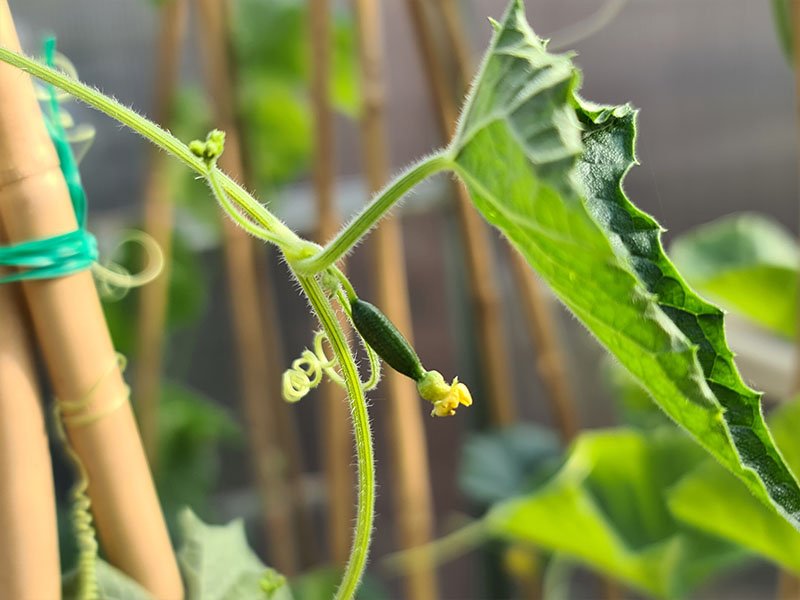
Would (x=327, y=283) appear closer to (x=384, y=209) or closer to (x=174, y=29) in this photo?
(x=384, y=209)

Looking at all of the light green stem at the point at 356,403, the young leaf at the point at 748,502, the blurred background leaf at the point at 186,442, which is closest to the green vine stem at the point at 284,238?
the light green stem at the point at 356,403

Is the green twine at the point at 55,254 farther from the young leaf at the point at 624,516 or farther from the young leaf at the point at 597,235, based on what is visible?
the young leaf at the point at 624,516

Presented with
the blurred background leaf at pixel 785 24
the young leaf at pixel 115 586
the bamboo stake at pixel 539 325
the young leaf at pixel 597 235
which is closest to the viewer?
the young leaf at pixel 597 235

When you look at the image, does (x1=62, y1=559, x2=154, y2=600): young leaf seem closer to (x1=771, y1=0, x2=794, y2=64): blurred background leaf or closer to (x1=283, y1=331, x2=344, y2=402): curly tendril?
(x1=283, y1=331, x2=344, y2=402): curly tendril

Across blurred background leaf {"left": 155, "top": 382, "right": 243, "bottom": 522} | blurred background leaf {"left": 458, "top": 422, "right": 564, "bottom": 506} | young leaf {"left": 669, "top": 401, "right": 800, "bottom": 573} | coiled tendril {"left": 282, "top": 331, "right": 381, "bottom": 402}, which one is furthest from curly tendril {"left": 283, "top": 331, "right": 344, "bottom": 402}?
blurred background leaf {"left": 155, "top": 382, "right": 243, "bottom": 522}

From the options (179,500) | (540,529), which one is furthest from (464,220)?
(179,500)
